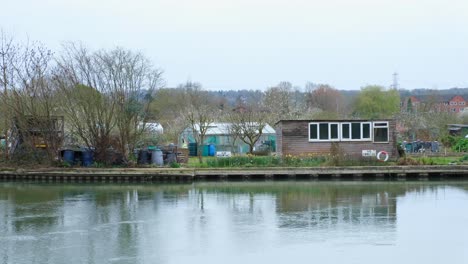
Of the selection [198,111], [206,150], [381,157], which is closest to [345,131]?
[381,157]

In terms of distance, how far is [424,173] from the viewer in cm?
2620

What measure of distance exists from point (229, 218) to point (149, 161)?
12236mm

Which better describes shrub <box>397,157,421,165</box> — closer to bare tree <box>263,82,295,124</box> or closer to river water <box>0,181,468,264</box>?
river water <box>0,181,468,264</box>

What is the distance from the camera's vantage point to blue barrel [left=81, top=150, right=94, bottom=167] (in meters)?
28.3

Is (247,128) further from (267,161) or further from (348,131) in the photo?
(267,161)

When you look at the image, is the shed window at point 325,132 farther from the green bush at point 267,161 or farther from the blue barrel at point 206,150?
the blue barrel at point 206,150

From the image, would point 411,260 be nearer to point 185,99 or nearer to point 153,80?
point 153,80

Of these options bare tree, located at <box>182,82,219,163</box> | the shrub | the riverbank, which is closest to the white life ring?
the shrub

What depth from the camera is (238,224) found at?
15727 mm

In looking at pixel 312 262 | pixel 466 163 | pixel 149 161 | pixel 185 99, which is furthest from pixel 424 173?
pixel 185 99

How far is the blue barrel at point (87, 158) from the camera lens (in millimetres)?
28297

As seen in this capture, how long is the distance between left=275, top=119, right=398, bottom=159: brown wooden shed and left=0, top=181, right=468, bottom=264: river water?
15.7 ft

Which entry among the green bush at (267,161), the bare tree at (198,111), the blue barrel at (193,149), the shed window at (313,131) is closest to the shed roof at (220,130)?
the bare tree at (198,111)

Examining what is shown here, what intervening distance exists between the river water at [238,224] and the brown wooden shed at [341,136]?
4.79 m
